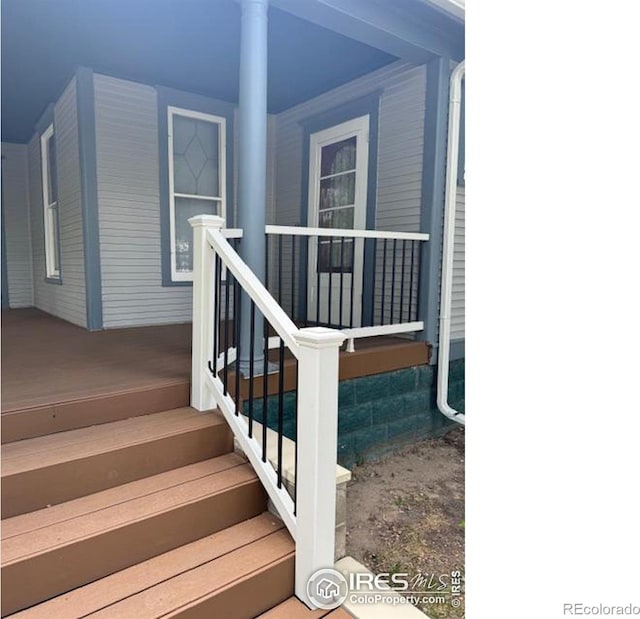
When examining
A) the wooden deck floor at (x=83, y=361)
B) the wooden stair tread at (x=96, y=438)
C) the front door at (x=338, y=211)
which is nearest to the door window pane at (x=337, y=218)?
the front door at (x=338, y=211)

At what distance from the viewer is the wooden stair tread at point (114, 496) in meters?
1.55

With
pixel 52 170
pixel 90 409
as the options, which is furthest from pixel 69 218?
pixel 90 409

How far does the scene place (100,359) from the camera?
293 centimetres

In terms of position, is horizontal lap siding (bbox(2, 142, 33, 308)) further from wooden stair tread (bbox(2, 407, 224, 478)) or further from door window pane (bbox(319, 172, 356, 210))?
wooden stair tread (bbox(2, 407, 224, 478))

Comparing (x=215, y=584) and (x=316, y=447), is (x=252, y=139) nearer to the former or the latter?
(x=316, y=447)

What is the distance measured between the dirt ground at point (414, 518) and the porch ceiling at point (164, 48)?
3.57 m

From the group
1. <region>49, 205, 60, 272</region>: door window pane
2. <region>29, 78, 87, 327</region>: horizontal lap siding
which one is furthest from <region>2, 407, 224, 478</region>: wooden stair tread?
<region>49, 205, 60, 272</region>: door window pane

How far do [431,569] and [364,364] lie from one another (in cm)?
146

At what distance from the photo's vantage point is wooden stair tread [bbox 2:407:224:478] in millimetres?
1706

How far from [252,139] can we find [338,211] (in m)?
2.25

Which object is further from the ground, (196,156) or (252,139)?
(196,156)

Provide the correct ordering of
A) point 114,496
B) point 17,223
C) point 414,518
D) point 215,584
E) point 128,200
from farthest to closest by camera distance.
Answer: point 17,223
point 128,200
point 414,518
point 114,496
point 215,584
